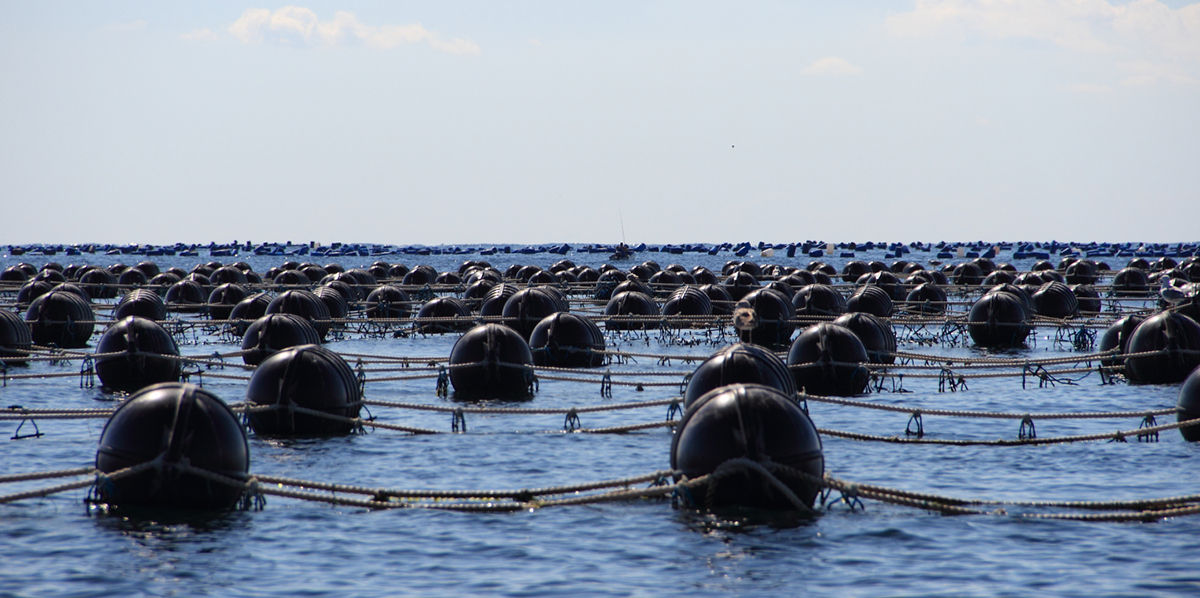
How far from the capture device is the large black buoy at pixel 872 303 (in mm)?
45156

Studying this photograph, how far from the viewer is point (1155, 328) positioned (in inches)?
1174

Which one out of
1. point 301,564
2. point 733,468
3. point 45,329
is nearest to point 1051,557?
point 733,468

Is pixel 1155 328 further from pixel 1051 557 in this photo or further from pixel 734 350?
pixel 1051 557

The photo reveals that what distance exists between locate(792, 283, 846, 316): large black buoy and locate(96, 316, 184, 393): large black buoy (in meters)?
23.9

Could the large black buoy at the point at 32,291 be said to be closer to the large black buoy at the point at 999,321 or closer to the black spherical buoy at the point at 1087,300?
the large black buoy at the point at 999,321

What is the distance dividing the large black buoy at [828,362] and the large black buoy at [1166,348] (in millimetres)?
7184

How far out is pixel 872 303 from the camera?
45.2m

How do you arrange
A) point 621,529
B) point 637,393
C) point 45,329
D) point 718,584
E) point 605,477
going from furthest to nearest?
A: 1. point 45,329
2. point 637,393
3. point 605,477
4. point 621,529
5. point 718,584

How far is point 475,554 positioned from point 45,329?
30809mm

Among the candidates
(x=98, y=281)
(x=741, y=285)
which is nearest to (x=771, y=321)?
(x=741, y=285)

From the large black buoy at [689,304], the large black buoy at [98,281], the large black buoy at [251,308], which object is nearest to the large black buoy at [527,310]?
the large black buoy at [689,304]

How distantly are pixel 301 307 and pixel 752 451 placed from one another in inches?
1154

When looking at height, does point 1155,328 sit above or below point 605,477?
above

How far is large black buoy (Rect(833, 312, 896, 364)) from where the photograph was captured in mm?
32406
